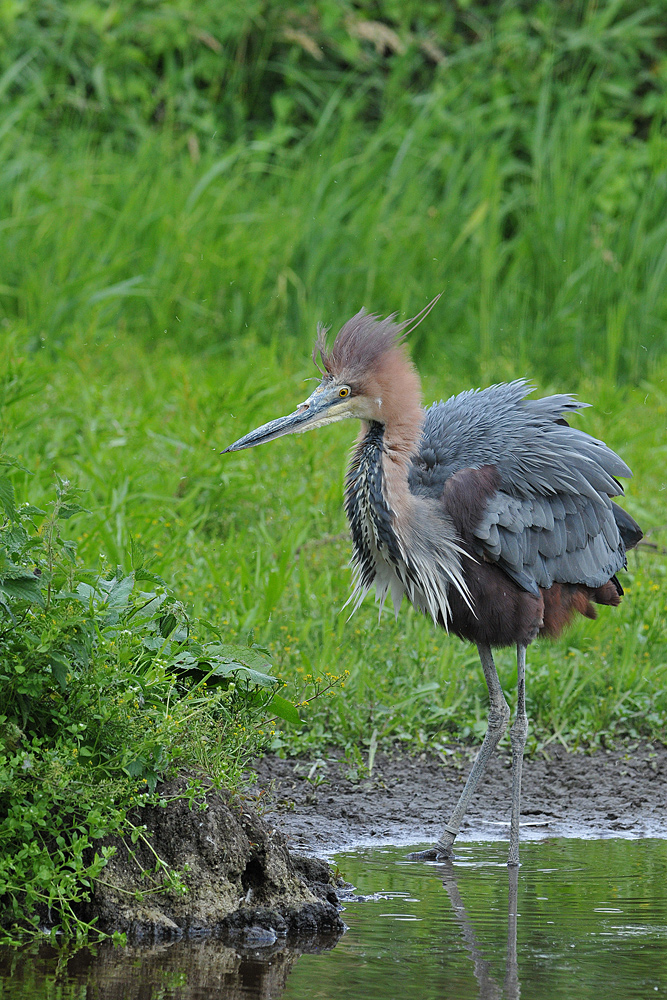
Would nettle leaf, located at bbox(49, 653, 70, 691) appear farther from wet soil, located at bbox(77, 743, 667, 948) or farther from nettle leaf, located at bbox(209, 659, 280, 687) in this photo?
nettle leaf, located at bbox(209, 659, 280, 687)

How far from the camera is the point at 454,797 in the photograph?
478 centimetres

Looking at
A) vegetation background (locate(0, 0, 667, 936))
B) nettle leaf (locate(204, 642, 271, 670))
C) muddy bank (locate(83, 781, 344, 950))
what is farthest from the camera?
vegetation background (locate(0, 0, 667, 936))

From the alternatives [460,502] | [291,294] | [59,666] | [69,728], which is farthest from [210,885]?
[291,294]

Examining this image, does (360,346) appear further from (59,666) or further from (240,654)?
(59,666)

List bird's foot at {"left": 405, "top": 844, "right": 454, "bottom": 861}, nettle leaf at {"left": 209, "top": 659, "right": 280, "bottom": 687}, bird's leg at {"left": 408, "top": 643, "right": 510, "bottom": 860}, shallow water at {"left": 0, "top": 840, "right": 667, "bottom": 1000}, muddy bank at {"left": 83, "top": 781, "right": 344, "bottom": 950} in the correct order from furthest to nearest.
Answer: bird's leg at {"left": 408, "top": 643, "right": 510, "bottom": 860}
bird's foot at {"left": 405, "top": 844, "right": 454, "bottom": 861}
nettle leaf at {"left": 209, "top": 659, "right": 280, "bottom": 687}
muddy bank at {"left": 83, "top": 781, "right": 344, "bottom": 950}
shallow water at {"left": 0, "top": 840, "right": 667, "bottom": 1000}

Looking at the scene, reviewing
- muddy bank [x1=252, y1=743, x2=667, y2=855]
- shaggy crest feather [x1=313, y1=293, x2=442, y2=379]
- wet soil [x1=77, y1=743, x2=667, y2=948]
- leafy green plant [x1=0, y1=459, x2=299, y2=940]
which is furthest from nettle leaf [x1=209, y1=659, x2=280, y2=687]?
shaggy crest feather [x1=313, y1=293, x2=442, y2=379]

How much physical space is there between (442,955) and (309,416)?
1.98 m

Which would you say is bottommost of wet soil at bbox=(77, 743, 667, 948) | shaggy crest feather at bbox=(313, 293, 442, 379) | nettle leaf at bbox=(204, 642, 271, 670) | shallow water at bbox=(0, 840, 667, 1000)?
shallow water at bbox=(0, 840, 667, 1000)

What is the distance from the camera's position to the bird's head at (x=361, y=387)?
4.43 meters

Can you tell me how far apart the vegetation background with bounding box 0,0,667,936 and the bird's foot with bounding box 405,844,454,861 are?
617mm

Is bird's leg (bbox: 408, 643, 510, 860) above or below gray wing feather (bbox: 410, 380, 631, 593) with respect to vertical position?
below

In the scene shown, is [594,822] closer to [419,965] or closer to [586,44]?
[419,965]

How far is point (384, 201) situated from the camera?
9.43 metres

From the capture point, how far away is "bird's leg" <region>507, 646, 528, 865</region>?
13.6 feet
